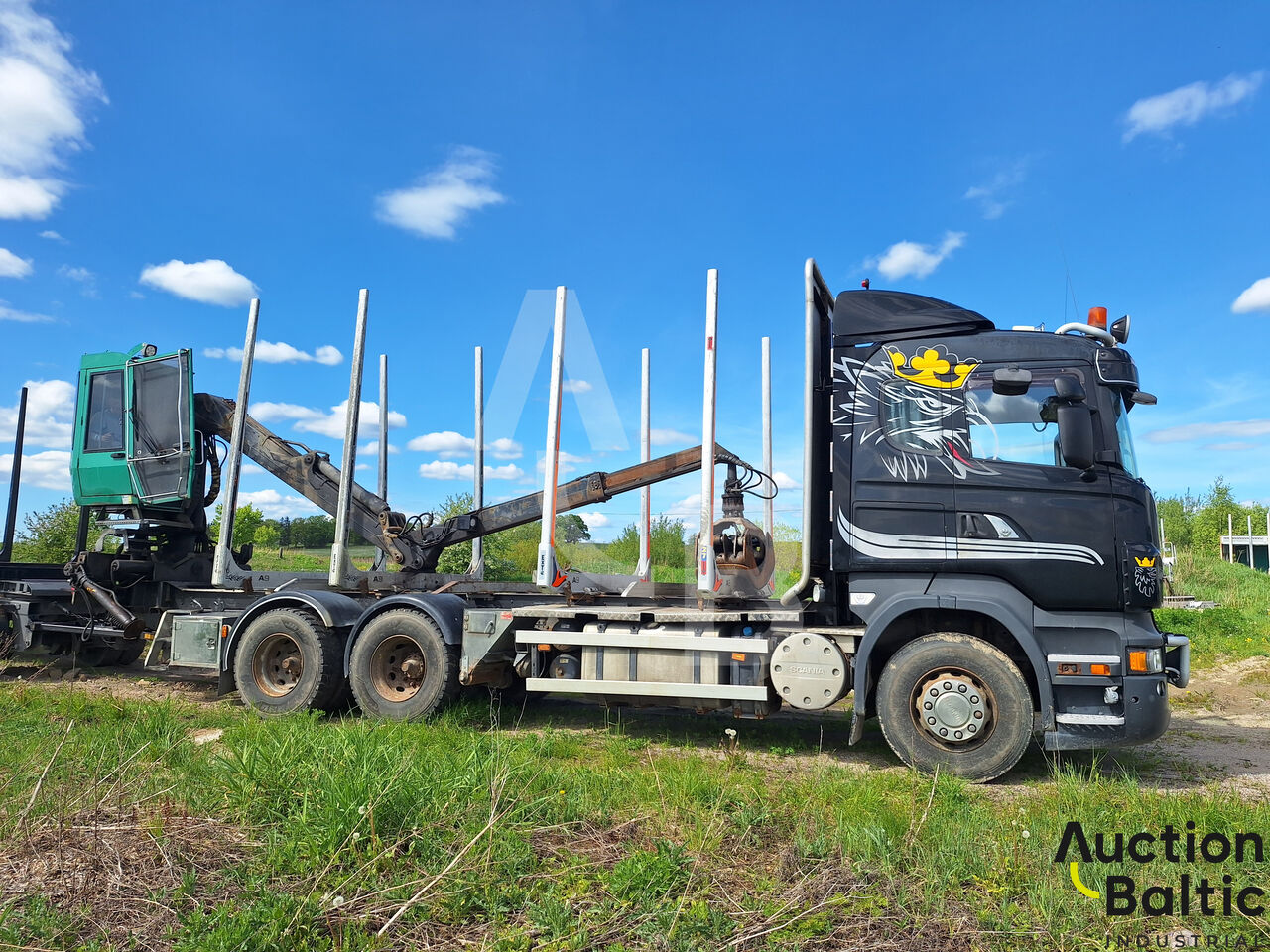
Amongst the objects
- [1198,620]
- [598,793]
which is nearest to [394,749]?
[598,793]

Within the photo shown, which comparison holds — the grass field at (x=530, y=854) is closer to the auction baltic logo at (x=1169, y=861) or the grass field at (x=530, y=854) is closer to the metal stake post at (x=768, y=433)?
the auction baltic logo at (x=1169, y=861)

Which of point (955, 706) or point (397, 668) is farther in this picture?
point (397, 668)

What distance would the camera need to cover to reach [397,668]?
775 cm

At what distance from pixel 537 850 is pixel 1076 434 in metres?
4.42

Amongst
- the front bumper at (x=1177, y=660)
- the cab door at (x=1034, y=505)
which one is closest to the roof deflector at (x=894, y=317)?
the cab door at (x=1034, y=505)

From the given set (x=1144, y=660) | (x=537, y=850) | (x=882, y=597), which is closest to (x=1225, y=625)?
(x=1144, y=660)

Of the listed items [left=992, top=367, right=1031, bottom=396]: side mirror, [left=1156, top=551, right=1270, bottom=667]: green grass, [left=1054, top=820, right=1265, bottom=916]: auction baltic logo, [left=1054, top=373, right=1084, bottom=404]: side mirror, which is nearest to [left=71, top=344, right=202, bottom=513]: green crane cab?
[left=992, top=367, right=1031, bottom=396]: side mirror

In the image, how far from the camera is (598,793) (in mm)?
4559

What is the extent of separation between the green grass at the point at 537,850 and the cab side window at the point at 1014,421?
2217 millimetres

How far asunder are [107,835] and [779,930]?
297 centimetres

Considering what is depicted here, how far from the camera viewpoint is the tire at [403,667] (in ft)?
24.3

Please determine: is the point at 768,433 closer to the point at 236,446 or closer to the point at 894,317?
the point at 894,317

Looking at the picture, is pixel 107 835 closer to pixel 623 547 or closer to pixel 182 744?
pixel 182 744

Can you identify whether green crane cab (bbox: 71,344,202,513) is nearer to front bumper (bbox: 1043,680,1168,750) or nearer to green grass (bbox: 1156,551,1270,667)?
front bumper (bbox: 1043,680,1168,750)
